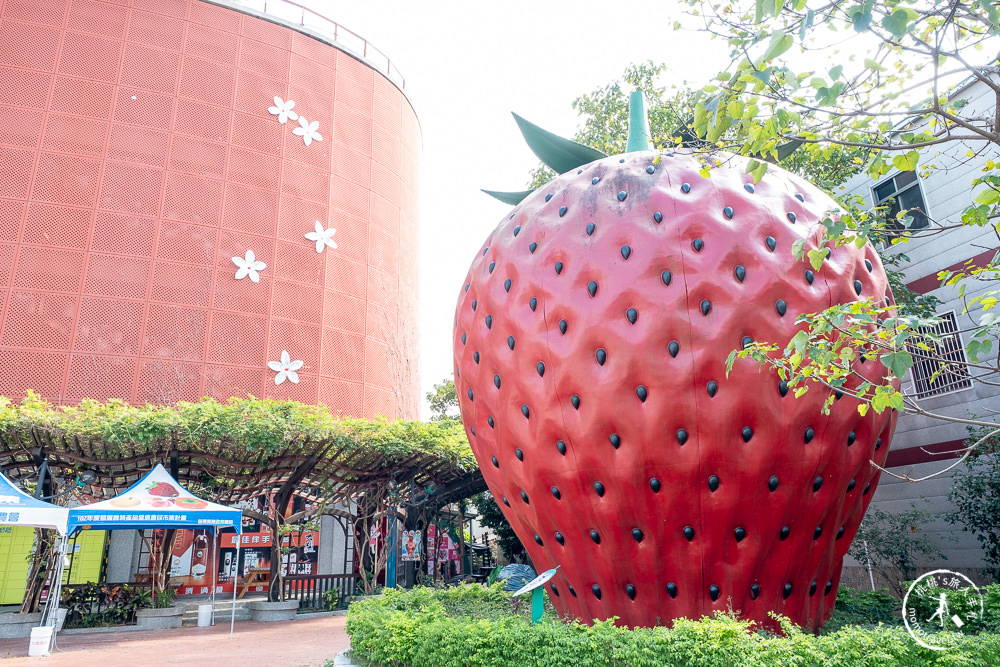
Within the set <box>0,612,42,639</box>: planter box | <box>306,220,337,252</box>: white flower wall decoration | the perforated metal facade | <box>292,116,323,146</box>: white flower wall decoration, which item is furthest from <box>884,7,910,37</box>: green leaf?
<box>292,116,323,146</box>: white flower wall decoration

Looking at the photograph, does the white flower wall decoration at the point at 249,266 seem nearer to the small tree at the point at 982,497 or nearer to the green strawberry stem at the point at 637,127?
the green strawberry stem at the point at 637,127

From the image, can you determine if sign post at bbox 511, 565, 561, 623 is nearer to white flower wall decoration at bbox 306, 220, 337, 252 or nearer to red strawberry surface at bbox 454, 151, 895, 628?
red strawberry surface at bbox 454, 151, 895, 628

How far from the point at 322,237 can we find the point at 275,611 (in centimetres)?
1217

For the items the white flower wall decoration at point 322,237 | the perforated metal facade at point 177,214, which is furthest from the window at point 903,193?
the white flower wall decoration at point 322,237

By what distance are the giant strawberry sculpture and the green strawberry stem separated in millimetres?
1165

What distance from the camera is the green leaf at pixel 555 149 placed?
23.7 ft

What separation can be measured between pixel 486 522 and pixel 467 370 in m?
16.7

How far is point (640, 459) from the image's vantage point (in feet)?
17.6

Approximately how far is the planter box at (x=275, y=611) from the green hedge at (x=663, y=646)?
959 centimetres

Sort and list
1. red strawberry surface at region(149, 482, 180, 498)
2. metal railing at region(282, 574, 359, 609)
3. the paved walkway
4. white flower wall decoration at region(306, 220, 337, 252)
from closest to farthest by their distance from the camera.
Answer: the paved walkway < red strawberry surface at region(149, 482, 180, 498) < metal railing at region(282, 574, 359, 609) < white flower wall decoration at region(306, 220, 337, 252)

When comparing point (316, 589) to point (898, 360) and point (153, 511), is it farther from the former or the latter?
point (898, 360)

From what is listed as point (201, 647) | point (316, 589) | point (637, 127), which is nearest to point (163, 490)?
point (201, 647)

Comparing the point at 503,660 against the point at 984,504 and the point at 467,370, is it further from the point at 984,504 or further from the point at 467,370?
the point at 984,504

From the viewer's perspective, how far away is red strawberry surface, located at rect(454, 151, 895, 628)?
5.30 m
